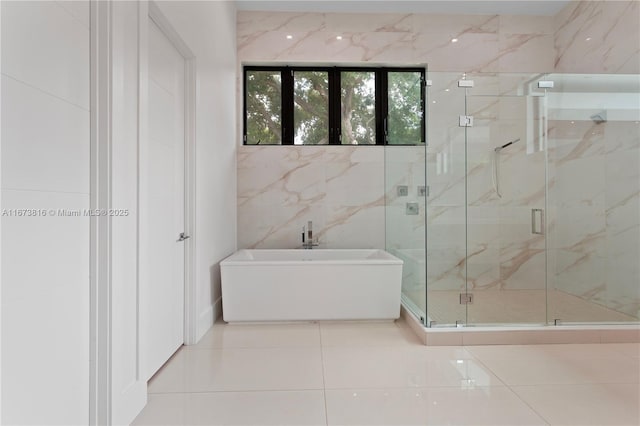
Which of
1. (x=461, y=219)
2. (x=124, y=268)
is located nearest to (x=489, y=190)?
(x=461, y=219)

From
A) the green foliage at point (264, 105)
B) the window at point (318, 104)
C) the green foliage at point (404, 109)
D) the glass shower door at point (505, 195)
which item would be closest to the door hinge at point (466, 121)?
the glass shower door at point (505, 195)

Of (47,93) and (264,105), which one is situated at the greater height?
(264,105)

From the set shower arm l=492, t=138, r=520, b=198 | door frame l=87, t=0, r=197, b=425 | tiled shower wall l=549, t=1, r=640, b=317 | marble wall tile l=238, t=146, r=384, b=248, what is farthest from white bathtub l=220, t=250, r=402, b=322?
tiled shower wall l=549, t=1, r=640, b=317

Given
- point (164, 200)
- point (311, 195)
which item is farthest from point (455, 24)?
point (164, 200)

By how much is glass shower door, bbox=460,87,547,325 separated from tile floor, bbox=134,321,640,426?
2.69ft

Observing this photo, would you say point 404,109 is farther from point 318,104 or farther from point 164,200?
point 164,200

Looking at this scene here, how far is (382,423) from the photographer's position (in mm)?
1495

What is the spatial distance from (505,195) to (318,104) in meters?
2.20

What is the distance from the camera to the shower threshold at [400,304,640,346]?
2.38 metres

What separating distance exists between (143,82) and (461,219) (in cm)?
244

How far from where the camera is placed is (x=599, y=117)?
10.1 ft

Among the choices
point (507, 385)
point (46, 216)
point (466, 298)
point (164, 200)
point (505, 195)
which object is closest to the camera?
point (46, 216)

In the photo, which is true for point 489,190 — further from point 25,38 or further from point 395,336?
point 25,38

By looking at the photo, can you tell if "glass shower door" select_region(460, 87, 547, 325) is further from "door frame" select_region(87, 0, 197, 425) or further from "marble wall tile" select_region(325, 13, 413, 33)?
"door frame" select_region(87, 0, 197, 425)
